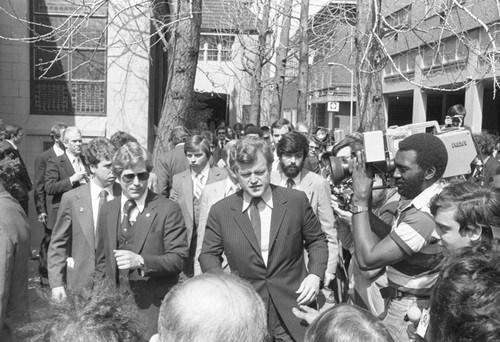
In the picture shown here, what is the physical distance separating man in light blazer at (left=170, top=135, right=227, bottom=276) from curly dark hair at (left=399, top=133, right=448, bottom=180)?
8.42 ft

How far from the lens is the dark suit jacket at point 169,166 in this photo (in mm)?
6719

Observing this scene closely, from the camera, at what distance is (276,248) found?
3818 mm

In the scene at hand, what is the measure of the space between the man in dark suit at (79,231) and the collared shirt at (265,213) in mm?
1163

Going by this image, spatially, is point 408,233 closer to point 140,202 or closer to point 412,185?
point 412,185

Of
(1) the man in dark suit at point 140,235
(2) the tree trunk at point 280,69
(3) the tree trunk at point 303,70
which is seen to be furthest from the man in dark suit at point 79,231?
(2) the tree trunk at point 280,69

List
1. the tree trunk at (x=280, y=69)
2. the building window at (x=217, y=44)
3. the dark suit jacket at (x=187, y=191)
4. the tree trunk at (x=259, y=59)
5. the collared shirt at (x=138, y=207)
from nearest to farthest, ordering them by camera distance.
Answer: the collared shirt at (x=138, y=207) < the dark suit jacket at (x=187, y=191) < the tree trunk at (x=280, y=69) < the tree trunk at (x=259, y=59) < the building window at (x=217, y=44)

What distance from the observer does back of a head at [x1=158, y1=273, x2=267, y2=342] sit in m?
1.78

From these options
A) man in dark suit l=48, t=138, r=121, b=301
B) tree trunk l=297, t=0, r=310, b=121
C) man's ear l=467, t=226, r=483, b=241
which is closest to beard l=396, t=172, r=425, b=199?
man's ear l=467, t=226, r=483, b=241

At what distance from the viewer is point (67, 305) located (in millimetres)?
2049

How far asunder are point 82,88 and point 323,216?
7.55 meters

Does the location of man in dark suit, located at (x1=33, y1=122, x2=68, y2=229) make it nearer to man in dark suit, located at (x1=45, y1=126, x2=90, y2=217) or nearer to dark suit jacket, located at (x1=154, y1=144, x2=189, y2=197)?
man in dark suit, located at (x1=45, y1=126, x2=90, y2=217)

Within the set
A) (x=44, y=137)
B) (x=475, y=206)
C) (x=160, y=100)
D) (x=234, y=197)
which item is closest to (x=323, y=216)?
(x=234, y=197)

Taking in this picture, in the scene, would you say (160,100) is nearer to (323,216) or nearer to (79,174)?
(79,174)

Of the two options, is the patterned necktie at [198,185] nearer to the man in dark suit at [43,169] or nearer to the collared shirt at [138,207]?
the collared shirt at [138,207]
